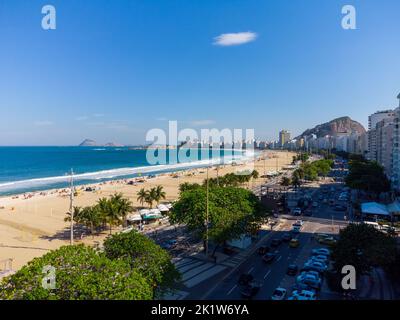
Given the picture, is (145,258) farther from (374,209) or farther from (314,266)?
(374,209)

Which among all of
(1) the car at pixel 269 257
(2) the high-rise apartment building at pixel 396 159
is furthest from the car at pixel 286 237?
(2) the high-rise apartment building at pixel 396 159

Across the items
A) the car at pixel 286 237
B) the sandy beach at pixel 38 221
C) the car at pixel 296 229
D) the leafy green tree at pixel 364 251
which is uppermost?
the leafy green tree at pixel 364 251

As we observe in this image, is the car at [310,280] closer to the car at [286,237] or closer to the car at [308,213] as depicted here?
the car at [286,237]

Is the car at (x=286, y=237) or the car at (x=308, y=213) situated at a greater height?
the car at (x=286, y=237)

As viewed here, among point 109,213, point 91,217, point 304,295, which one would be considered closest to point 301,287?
point 304,295

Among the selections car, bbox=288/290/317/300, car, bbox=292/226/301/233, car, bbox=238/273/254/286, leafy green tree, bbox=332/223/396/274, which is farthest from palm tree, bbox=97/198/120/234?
leafy green tree, bbox=332/223/396/274

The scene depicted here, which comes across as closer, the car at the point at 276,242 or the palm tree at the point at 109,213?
the car at the point at 276,242
